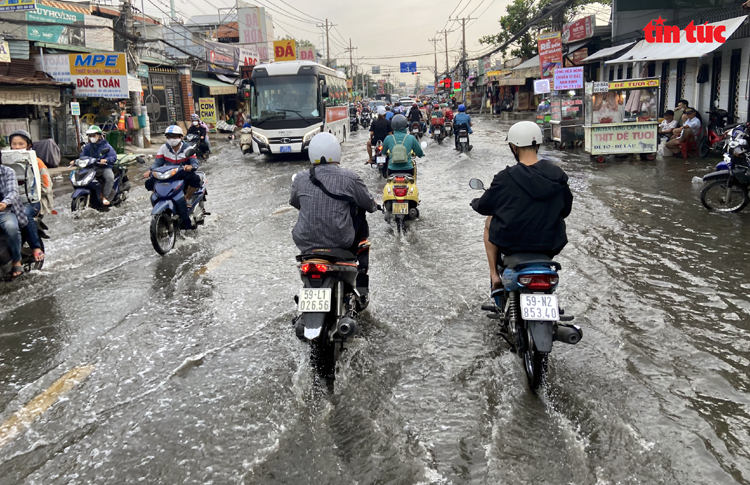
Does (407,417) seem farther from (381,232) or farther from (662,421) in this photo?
(381,232)

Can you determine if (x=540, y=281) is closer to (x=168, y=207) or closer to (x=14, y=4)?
(x=168, y=207)

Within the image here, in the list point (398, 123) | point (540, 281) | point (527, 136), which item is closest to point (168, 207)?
point (398, 123)

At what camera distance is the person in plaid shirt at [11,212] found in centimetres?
667

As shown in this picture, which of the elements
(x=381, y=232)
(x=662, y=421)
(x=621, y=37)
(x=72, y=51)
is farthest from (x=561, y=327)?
(x=621, y=37)

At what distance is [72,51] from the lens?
70.8ft

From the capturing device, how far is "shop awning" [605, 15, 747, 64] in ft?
48.7

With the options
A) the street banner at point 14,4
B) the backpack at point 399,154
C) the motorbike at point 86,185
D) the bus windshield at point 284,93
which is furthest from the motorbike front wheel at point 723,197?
the street banner at point 14,4

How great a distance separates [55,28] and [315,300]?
69.0ft

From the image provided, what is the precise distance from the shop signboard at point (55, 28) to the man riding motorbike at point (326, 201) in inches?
703

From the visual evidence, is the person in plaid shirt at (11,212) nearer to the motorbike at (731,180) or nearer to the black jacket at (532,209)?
the black jacket at (532,209)

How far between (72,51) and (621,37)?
20.8 metres

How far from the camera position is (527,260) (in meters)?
3.87

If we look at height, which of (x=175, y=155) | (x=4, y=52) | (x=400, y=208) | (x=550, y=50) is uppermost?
(x=550, y=50)

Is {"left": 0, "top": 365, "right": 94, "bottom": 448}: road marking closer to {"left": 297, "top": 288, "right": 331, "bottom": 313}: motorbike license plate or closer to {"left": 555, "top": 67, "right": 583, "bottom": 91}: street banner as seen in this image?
{"left": 297, "top": 288, "right": 331, "bottom": 313}: motorbike license plate
